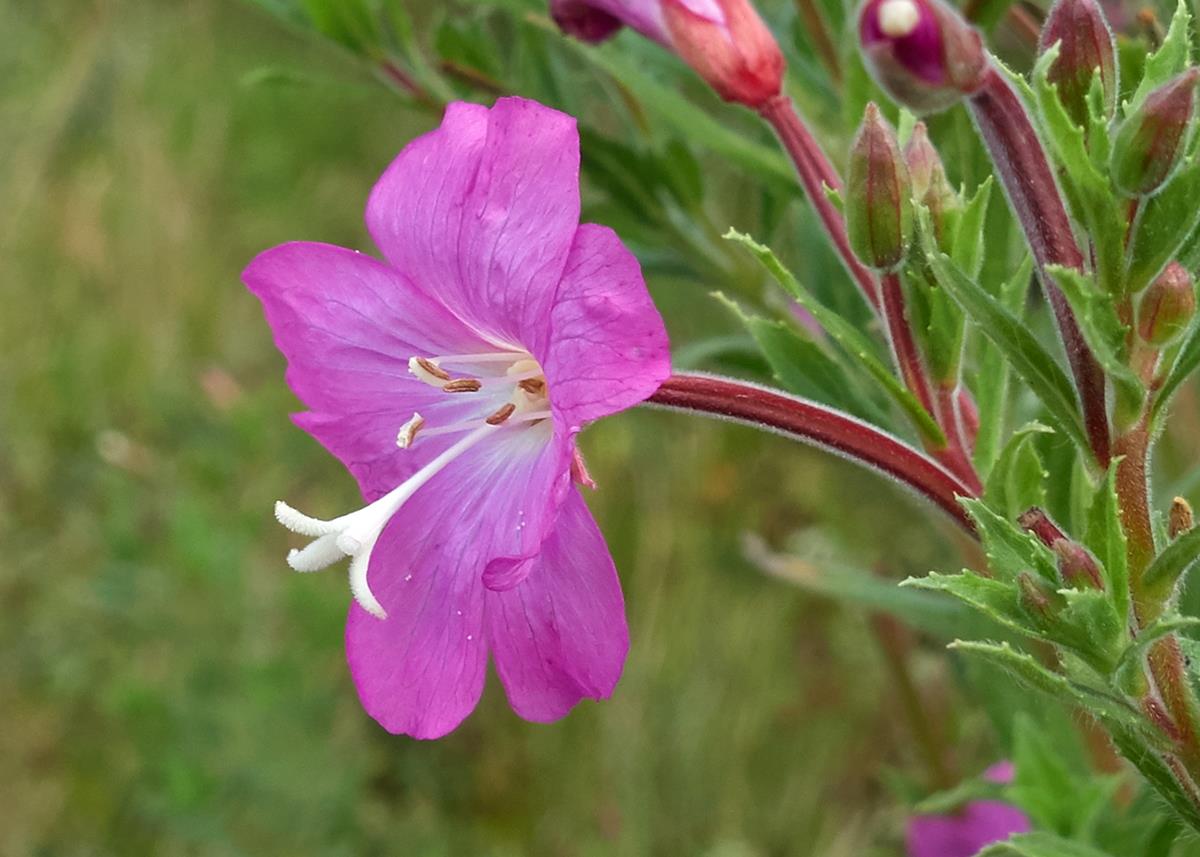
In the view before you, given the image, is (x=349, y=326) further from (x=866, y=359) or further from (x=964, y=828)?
(x=964, y=828)

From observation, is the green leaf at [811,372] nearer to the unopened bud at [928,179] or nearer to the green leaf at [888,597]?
the unopened bud at [928,179]

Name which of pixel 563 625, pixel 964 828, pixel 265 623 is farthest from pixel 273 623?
pixel 563 625

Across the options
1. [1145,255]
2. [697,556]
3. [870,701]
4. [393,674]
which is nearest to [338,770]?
[697,556]

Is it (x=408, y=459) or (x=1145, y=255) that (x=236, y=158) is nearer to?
(x=408, y=459)

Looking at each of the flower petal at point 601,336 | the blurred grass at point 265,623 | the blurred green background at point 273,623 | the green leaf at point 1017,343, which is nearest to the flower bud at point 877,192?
the green leaf at point 1017,343

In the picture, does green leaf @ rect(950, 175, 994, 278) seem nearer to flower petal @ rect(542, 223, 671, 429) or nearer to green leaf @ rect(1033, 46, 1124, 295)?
green leaf @ rect(1033, 46, 1124, 295)

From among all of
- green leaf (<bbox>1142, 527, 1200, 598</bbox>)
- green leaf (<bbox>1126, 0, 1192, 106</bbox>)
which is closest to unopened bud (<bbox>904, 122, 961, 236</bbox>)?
green leaf (<bbox>1126, 0, 1192, 106</bbox>)
